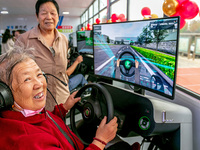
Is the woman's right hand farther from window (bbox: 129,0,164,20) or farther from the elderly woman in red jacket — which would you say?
window (bbox: 129,0,164,20)

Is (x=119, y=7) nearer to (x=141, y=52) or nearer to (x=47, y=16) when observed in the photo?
(x=47, y=16)

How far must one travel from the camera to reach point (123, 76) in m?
1.44

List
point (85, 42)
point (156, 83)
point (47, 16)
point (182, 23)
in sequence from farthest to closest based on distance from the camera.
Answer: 1. point (85, 42)
2. point (182, 23)
3. point (47, 16)
4. point (156, 83)

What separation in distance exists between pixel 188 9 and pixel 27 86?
6.18ft

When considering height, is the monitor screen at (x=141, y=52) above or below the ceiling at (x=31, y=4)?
below

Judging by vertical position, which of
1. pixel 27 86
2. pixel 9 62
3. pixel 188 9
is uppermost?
pixel 188 9

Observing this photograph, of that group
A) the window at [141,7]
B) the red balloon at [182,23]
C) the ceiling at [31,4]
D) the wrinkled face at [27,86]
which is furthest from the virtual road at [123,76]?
the ceiling at [31,4]

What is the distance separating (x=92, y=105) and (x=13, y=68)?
1.63 ft

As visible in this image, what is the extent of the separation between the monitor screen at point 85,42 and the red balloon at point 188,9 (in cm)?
155

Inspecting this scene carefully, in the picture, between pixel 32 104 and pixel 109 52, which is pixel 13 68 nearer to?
pixel 32 104

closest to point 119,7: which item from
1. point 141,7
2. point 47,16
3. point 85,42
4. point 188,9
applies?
point 141,7

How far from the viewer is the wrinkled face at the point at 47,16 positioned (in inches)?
67.7

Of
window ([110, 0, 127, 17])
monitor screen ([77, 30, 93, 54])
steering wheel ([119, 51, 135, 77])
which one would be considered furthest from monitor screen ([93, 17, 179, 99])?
window ([110, 0, 127, 17])

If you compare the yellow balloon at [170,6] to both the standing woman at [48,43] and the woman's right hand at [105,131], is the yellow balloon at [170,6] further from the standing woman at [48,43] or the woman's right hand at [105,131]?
the woman's right hand at [105,131]
